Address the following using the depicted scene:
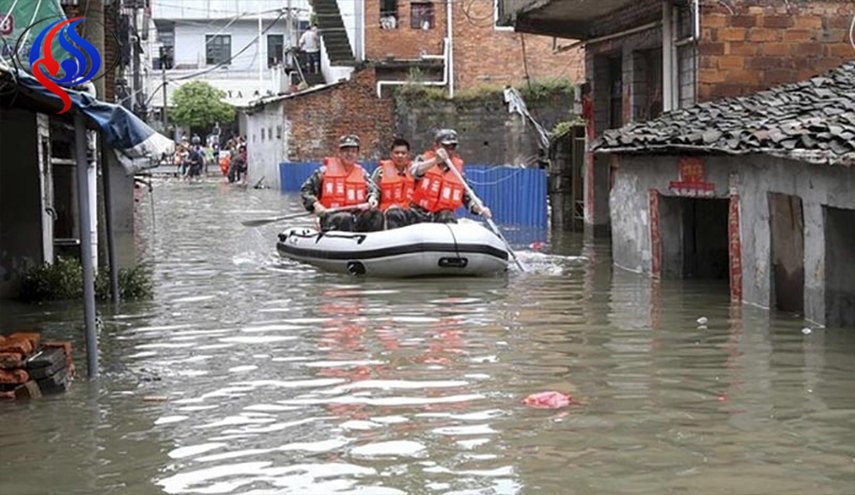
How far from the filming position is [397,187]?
1919cm

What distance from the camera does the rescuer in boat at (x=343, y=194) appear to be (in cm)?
1920

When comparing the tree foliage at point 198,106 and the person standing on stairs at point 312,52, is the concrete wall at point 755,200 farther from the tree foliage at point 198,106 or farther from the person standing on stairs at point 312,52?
the tree foliage at point 198,106

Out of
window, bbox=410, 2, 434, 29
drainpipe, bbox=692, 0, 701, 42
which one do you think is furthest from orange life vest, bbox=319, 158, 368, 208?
window, bbox=410, 2, 434, 29

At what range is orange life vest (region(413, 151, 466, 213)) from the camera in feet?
61.9

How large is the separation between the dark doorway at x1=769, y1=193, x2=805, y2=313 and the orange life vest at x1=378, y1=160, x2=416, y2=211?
21.0ft

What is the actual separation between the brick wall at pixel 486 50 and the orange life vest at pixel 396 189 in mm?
22442

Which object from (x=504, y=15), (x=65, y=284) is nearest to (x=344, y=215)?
(x=65, y=284)

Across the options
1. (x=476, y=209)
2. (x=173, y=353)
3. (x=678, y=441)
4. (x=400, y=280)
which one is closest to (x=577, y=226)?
(x=476, y=209)

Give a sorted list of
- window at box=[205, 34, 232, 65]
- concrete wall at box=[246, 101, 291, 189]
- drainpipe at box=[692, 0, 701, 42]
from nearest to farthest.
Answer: drainpipe at box=[692, 0, 701, 42] < concrete wall at box=[246, 101, 291, 189] < window at box=[205, 34, 232, 65]

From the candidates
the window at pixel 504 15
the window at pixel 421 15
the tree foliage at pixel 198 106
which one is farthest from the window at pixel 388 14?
the tree foliage at pixel 198 106

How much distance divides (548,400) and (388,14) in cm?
3511

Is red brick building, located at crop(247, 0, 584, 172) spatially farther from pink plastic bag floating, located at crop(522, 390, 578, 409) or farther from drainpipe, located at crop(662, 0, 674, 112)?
pink plastic bag floating, located at crop(522, 390, 578, 409)

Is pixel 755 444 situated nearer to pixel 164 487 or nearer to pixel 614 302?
pixel 164 487

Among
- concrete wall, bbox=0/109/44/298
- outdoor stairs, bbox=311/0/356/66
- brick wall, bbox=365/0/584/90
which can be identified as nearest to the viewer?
concrete wall, bbox=0/109/44/298
